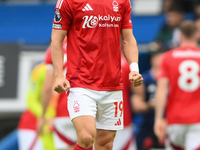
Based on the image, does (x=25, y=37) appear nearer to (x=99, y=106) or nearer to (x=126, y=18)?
(x=126, y=18)

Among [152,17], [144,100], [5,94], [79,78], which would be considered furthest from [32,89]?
[152,17]

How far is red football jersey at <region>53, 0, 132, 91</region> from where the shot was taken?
3682 mm

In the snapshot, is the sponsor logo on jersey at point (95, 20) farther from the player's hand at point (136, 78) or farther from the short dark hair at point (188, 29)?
the short dark hair at point (188, 29)

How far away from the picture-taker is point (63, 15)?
3689 millimetres

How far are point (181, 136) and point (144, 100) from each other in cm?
162

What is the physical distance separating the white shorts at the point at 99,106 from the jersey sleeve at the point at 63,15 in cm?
56

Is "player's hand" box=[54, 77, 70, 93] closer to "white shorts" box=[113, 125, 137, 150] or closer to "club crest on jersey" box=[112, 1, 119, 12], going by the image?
"club crest on jersey" box=[112, 1, 119, 12]

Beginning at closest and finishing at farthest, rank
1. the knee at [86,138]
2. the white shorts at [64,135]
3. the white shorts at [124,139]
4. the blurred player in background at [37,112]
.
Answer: the knee at [86,138] < the white shorts at [64,135] < the blurred player in background at [37,112] < the white shorts at [124,139]

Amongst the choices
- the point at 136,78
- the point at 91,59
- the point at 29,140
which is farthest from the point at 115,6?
the point at 29,140

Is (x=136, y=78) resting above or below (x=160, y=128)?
above

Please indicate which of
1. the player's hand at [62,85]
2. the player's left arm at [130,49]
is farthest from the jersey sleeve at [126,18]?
the player's hand at [62,85]

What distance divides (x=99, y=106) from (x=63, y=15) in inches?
33.4

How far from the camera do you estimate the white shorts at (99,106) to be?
12.0 ft

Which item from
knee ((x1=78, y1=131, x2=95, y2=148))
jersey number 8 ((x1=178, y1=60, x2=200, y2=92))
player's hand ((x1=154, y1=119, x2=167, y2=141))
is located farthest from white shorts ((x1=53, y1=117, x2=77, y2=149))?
knee ((x1=78, y1=131, x2=95, y2=148))
